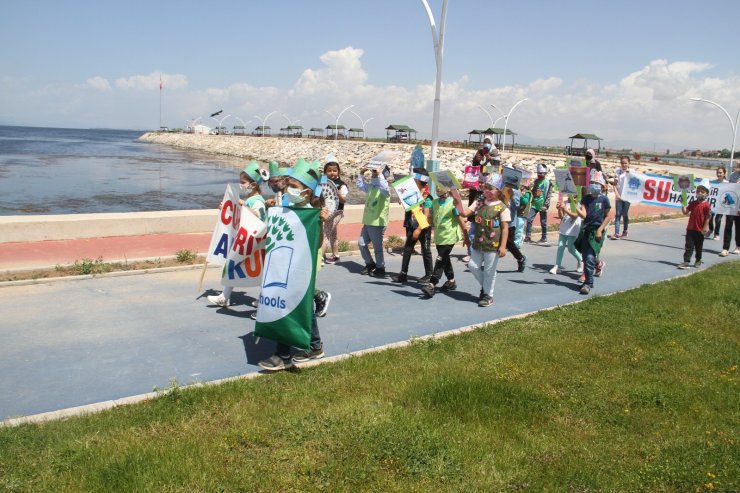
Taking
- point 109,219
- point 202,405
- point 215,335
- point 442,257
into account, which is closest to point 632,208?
point 442,257

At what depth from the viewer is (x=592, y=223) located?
34.0 feet

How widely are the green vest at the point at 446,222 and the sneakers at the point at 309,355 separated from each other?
132 inches

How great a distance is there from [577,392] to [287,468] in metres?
2.95

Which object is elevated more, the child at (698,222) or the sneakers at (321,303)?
the child at (698,222)

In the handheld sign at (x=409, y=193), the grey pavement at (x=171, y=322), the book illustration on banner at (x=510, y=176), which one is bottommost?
the grey pavement at (x=171, y=322)

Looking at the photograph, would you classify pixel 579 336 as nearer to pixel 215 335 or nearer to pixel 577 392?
pixel 577 392

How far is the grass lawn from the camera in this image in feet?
13.6

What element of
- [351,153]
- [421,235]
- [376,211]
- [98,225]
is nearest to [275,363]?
[421,235]

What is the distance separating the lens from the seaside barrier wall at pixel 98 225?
11938mm

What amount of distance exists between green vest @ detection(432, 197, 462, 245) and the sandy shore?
34072 mm

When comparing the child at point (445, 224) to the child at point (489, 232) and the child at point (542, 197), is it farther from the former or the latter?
the child at point (542, 197)

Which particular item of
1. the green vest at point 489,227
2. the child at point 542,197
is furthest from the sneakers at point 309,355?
the child at point 542,197

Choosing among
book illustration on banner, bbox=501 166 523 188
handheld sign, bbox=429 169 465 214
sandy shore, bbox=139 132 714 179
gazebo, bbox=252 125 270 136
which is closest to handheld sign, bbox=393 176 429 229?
handheld sign, bbox=429 169 465 214

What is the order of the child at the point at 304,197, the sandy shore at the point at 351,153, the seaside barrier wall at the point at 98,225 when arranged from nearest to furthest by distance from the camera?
the child at the point at 304,197 < the seaside barrier wall at the point at 98,225 < the sandy shore at the point at 351,153
